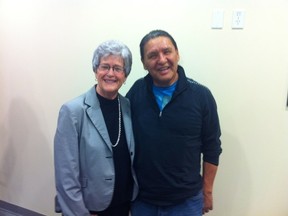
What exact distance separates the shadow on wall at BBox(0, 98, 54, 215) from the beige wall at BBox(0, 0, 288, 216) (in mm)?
13

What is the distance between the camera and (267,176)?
1.81 m

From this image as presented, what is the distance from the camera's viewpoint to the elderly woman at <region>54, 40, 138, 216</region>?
139 cm

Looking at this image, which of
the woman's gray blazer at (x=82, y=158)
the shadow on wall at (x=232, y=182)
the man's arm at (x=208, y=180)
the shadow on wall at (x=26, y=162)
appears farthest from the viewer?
the shadow on wall at (x=26, y=162)

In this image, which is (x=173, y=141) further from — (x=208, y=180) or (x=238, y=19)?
(x=238, y=19)

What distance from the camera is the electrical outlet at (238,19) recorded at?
169 cm

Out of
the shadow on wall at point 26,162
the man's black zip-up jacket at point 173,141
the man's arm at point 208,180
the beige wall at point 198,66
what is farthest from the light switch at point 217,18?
the shadow on wall at point 26,162

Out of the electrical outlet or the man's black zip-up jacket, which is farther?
the electrical outlet

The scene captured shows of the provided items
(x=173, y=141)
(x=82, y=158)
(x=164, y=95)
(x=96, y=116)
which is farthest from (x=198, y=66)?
(x=82, y=158)

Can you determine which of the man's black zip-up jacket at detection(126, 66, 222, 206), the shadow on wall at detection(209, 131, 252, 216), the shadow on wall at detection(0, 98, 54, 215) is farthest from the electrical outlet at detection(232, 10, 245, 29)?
the shadow on wall at detection(0, 98, 54, 215)

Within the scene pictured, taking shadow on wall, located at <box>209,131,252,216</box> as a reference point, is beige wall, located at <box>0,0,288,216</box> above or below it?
above

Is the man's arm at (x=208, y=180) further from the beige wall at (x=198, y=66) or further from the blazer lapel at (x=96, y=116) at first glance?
the blazer lapel at (x=96, y=116)

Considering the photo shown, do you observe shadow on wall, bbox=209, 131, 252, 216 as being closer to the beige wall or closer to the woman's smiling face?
the beige wall

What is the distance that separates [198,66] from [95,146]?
2.68 ft

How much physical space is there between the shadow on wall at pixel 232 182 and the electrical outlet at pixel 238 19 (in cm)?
62
